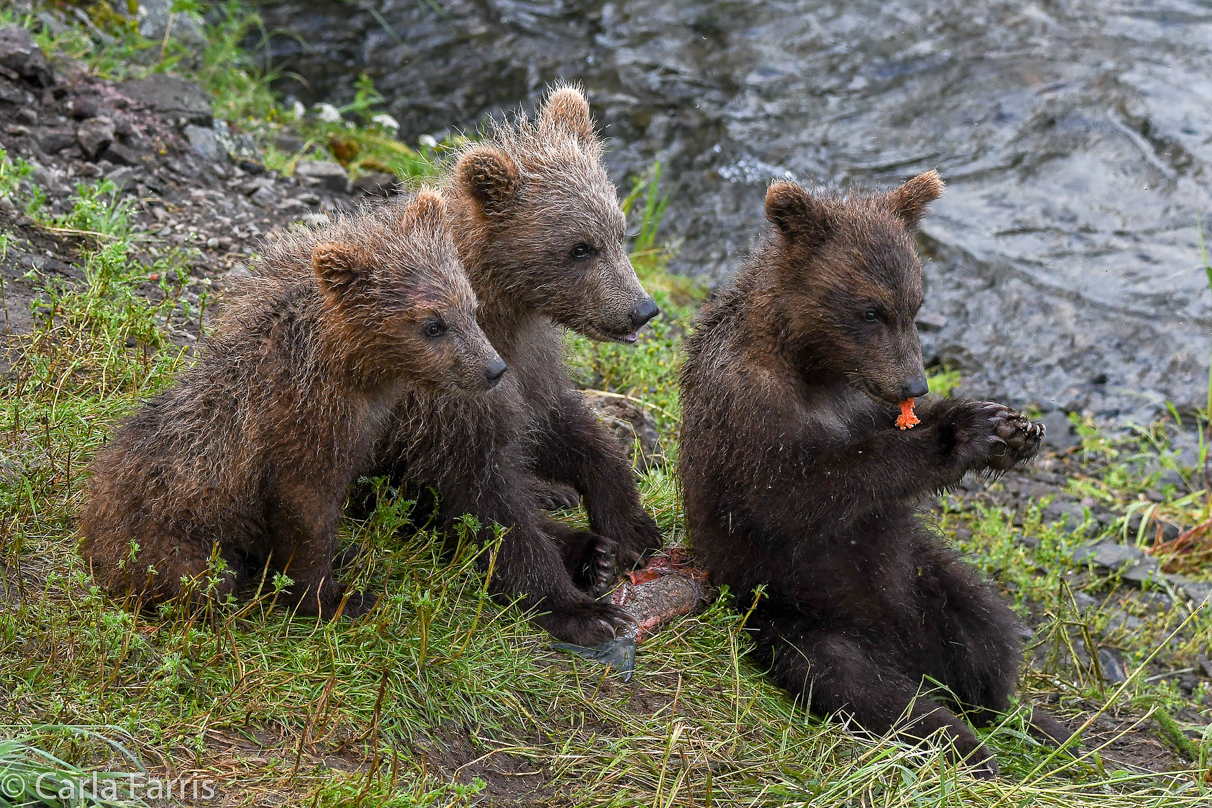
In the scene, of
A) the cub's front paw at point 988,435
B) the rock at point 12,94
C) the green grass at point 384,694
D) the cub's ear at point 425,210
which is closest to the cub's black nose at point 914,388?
the cub's front paw at point 988,435

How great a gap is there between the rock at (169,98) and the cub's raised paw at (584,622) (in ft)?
16.1

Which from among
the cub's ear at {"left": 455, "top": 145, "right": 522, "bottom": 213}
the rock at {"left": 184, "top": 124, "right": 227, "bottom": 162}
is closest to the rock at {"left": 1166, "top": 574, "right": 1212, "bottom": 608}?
Answer: the cub's ear at {"left": 455, "top": 145, "right": 522, "bottom": 213}

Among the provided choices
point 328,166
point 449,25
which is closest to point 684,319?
point 328,166

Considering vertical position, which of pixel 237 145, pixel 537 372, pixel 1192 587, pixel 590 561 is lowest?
pixel 1192 587

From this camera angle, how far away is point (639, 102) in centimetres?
1184

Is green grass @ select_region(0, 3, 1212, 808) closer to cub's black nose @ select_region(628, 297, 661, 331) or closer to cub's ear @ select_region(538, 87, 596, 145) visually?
cub's black nose @ select_region(628, 297, 661, 331)

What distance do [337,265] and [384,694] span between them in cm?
146

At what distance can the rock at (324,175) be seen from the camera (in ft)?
27.9

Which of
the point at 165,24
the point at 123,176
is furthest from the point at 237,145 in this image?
the point at 165,24

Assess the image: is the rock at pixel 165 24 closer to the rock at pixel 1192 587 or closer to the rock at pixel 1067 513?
the rock at pixel 1067 513

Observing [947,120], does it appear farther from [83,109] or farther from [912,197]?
[83,109]

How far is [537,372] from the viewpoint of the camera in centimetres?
524

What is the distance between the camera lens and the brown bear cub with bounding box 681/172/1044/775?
4.71 meters

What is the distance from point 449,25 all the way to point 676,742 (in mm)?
10500
